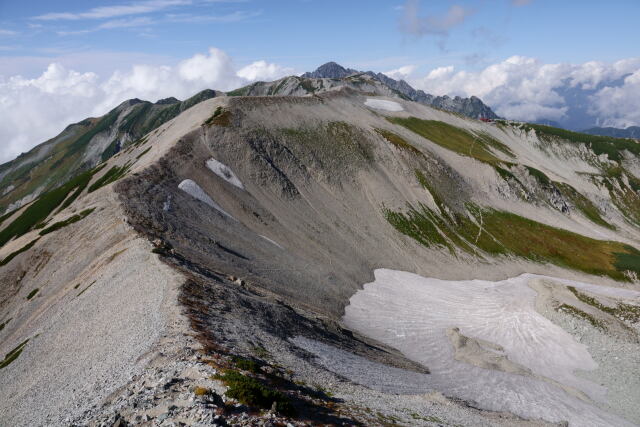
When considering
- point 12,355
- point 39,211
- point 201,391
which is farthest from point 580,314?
point 39,211

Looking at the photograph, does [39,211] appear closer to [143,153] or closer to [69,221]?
[143,153]

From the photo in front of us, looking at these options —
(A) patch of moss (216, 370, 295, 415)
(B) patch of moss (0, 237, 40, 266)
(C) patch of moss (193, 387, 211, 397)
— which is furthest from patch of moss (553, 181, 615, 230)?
(C) patch of moss (193, 387, 211, 397)

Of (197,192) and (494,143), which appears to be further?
(494,143)

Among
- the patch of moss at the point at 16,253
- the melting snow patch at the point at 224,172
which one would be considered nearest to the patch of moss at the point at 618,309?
the melting snow patch at the point at 224,172

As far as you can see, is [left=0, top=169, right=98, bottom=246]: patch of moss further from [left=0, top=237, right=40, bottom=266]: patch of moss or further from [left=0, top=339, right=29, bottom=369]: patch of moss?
[left=0, top=339, right=29, bottom=369]: patch of moss

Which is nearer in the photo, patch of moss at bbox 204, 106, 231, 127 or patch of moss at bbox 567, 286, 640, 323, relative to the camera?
patch of moss at bbox 567, 286, 640, 323

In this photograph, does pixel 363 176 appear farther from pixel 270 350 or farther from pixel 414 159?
pixel 270 350
